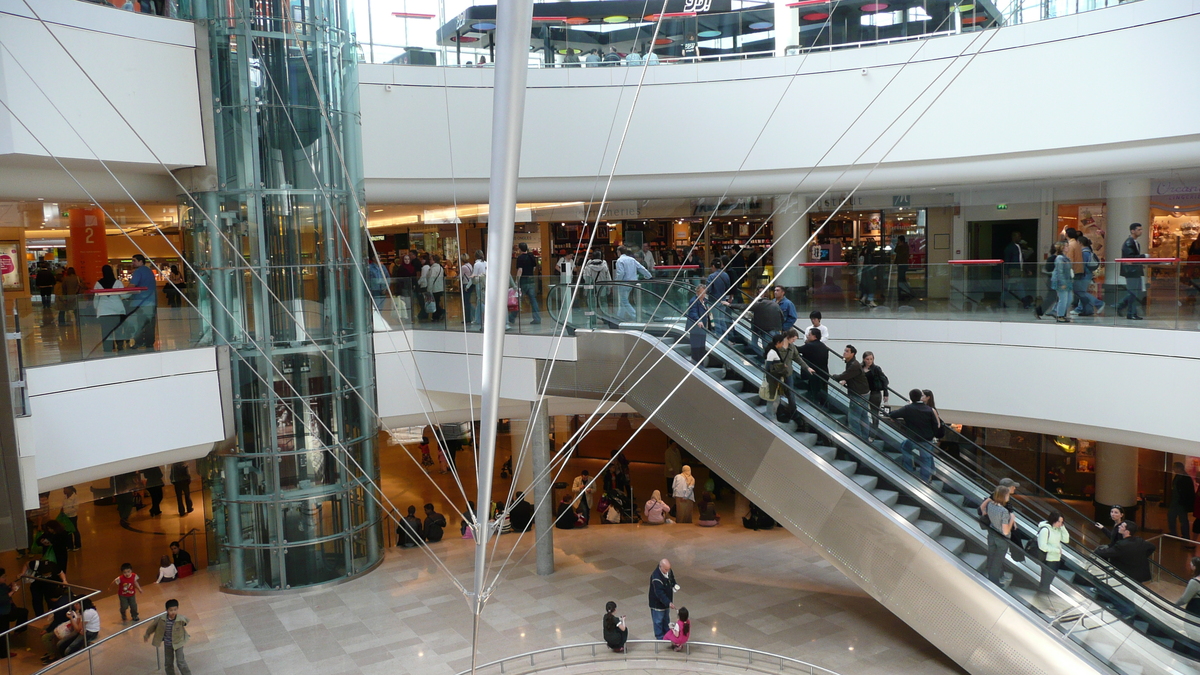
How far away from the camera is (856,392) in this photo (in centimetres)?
1244

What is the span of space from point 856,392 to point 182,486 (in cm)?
1470

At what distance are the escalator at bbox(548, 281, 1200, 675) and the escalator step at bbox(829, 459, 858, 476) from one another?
0.10 feet

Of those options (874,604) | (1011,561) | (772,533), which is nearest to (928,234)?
(772,533)

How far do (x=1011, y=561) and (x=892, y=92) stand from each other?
9.05 metres

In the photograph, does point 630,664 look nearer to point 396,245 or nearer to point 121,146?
point 121,146

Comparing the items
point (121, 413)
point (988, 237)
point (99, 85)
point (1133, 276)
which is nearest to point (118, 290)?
→ point (121, 413)

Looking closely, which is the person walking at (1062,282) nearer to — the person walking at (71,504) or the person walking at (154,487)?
the person walking at (154,487)

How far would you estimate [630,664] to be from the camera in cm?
1186

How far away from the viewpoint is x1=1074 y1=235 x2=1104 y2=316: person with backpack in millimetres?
14128

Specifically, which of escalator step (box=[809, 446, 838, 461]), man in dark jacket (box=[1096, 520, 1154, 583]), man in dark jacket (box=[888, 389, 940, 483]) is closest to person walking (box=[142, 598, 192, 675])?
escalator step (box=[809, 446, 838, 461])

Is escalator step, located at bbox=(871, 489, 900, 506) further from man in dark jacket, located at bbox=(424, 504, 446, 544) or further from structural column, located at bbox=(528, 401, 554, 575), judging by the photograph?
man in dark jacket, located at bbox=(424, 504, 446, 544)

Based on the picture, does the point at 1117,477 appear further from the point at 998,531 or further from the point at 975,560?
the point at 998,531

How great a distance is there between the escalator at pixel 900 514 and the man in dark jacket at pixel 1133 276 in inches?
147

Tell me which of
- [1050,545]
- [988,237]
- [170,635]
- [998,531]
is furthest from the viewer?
[988,237]
